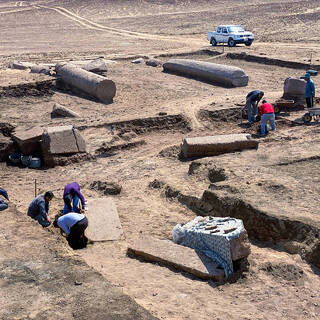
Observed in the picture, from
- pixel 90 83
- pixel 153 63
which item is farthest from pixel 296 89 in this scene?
pixel 153 63

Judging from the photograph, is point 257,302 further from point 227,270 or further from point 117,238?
point 117,238

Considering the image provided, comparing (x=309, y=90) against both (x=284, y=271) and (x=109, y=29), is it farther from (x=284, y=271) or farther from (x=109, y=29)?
(x=109, y=29)

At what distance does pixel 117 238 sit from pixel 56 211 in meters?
1.77

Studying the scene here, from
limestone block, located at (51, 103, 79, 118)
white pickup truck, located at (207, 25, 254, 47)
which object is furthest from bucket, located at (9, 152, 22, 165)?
white pickup truck, located at (207, 25, 254, 47)

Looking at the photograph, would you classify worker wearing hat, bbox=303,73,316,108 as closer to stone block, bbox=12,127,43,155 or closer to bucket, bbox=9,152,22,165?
stone block, bbox=12,127,43,155

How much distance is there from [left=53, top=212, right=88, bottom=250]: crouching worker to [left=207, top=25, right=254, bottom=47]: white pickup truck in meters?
23.5

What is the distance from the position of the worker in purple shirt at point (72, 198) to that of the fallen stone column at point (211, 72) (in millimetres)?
11473

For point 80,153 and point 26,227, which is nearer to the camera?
point 26,227

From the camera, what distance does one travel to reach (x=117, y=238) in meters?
8.91

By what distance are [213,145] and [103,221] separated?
4540 millimetres

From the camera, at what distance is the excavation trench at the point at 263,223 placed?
7855 mm

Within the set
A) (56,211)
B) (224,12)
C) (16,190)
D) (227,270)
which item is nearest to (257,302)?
(227,270)

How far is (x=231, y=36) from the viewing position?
3014 cm

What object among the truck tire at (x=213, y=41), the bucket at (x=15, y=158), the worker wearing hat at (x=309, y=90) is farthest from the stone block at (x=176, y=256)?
the truck tire at (x=213, y=41)
